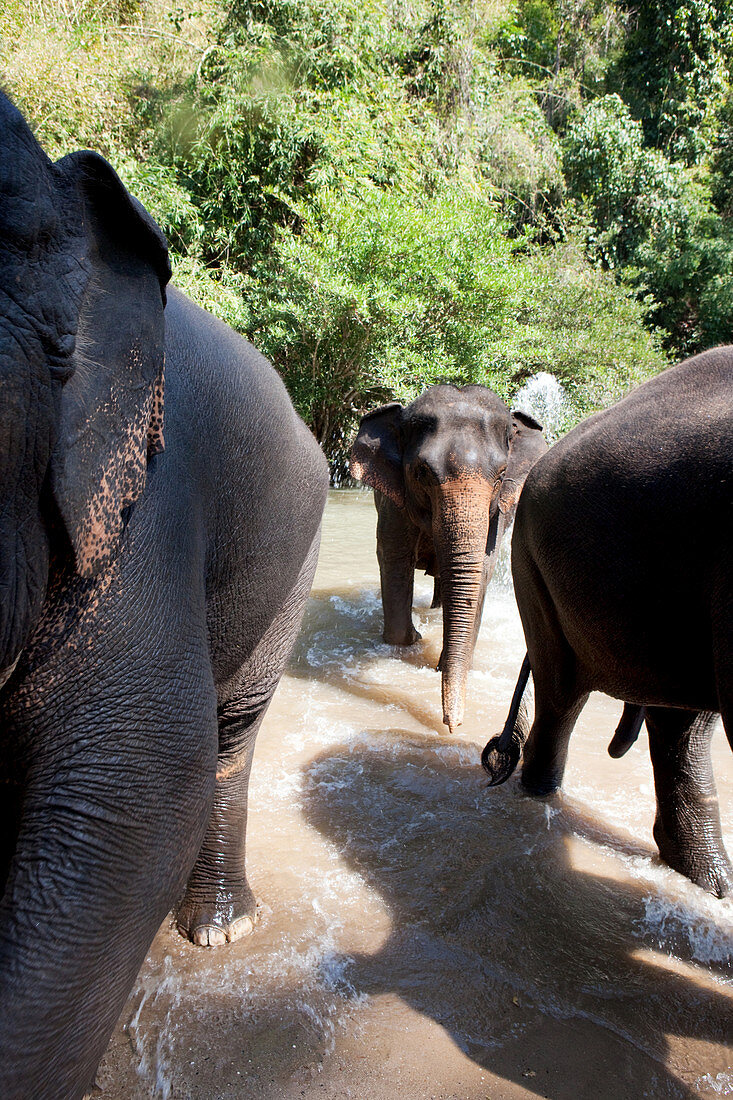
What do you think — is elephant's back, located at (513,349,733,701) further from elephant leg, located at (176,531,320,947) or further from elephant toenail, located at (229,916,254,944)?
elephant toenail, located at (229,916,254,944)

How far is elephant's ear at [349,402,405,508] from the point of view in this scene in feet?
17.7

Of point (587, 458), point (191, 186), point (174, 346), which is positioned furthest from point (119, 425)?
point (191, 186)

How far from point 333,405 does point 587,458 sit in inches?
537

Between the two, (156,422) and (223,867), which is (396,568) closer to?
(223,867)

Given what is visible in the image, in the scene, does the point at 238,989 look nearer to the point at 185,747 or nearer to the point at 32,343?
the point at 185,747

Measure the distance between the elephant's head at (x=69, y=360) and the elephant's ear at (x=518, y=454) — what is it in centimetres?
404

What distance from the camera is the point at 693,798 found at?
2.70m

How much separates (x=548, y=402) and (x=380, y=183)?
597 centimetres

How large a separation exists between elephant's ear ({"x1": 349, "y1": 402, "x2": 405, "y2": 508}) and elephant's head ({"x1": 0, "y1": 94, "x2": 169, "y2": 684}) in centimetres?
418

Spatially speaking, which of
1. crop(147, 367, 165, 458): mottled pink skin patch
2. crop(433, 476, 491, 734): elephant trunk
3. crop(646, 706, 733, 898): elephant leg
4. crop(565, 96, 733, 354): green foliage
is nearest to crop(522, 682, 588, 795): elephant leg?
crop(646, 706, 733, 898): elephant leg

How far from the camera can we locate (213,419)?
65.7 inches

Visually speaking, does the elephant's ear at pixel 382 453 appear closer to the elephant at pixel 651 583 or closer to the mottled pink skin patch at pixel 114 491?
the elephant at pixel 651 583

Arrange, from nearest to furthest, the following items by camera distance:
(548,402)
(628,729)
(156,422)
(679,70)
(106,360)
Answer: (106,360), (156,422), (628,729), (548,402), (679,70)

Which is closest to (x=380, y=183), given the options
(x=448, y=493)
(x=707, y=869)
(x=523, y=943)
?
(x=448, y=493)
